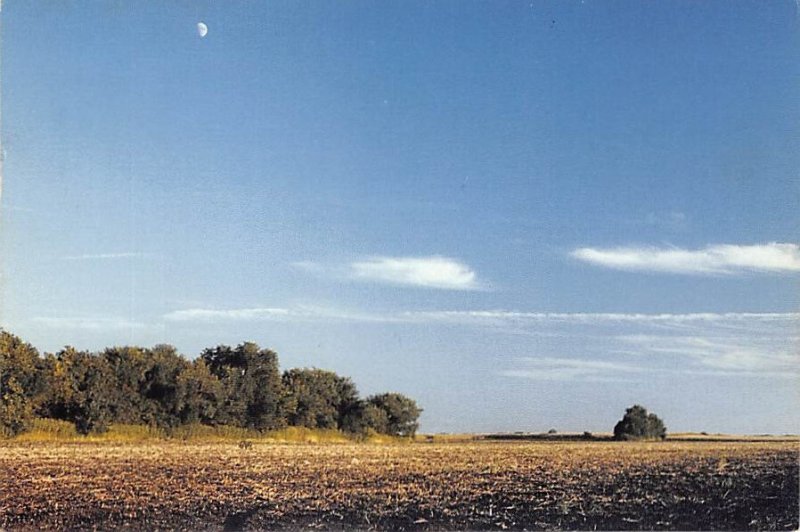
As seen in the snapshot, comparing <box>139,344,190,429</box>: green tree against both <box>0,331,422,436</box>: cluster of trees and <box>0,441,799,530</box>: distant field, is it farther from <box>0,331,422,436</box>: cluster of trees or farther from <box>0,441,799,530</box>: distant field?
<box>0,441,799,530</box>: distant field

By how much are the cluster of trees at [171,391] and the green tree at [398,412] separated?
7cm

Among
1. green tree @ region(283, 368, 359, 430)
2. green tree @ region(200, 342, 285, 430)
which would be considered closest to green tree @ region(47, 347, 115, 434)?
green tree @ region(200, 342, 285, 430)

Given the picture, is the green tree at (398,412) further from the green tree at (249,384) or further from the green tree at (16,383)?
the green tree at (16,383)

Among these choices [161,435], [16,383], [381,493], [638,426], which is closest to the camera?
[381,493]

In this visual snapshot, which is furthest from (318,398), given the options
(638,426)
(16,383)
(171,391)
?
(638,426)

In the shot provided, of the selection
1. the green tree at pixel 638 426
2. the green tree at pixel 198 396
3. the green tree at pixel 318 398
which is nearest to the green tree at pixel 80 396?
the green tree at pixel 198 396

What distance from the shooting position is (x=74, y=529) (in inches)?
638

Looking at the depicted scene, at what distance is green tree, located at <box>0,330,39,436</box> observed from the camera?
109 feet

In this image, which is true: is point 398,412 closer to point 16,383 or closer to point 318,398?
point 318,398

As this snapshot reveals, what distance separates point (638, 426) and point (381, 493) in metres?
32.5

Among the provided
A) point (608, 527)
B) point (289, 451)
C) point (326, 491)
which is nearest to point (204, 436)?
point (289, 451)

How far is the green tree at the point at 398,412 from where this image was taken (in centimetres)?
4109

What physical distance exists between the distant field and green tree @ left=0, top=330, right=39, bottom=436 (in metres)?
6.39

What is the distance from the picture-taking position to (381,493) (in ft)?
62.5
